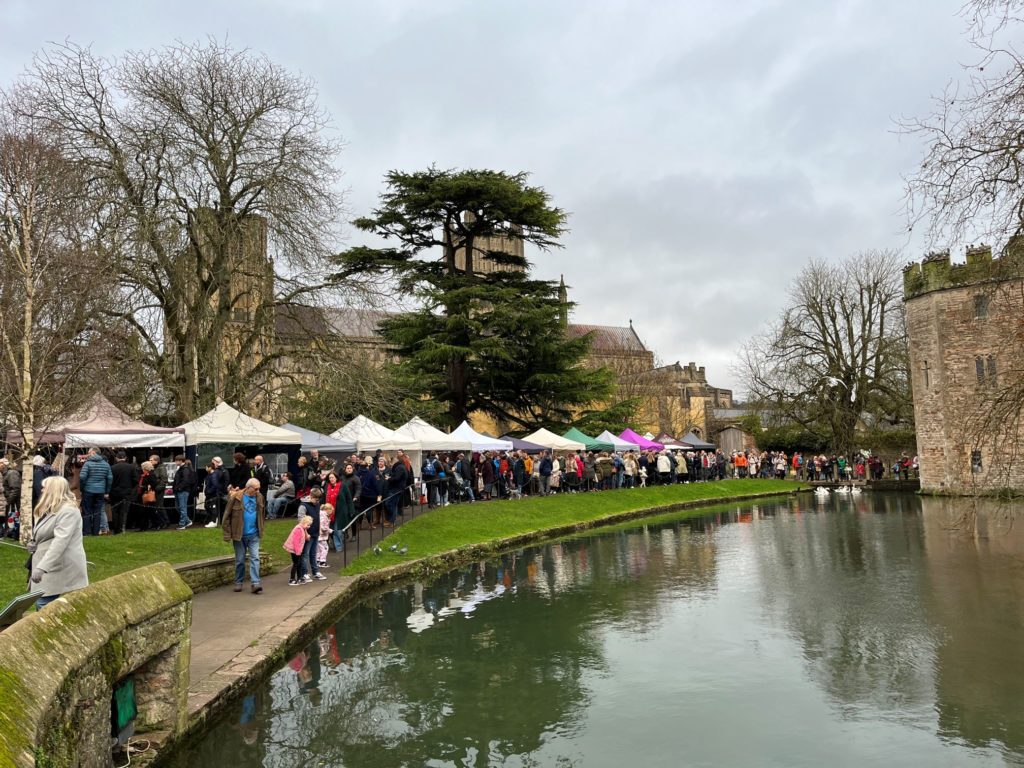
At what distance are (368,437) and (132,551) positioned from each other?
9223 mm

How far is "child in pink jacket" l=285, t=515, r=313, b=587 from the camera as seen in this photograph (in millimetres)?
12156

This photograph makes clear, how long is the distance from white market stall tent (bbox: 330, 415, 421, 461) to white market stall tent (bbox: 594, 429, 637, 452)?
434 inches

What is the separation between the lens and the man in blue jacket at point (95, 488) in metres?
14.3

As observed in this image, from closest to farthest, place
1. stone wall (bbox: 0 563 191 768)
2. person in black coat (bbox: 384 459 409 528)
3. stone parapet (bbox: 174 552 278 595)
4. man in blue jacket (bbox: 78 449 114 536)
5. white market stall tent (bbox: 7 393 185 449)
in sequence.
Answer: stone wall (bbox: 0 563 191 768) < stone parapet (bbox: 174 552 278 595) < man in blue jacket (bbox: 78 449 114 536) < white market stall tent (bbox: 7 393 185 449) < person in black coat (bbox: 384 459 409 528)

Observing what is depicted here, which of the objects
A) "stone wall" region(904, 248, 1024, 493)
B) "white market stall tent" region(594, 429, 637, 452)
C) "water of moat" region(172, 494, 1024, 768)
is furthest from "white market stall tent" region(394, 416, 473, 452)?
"stone wall" region(904, 248, 1024, 493)

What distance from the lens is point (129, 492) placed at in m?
15.5

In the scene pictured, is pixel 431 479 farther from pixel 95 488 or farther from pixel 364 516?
pixel 95 488

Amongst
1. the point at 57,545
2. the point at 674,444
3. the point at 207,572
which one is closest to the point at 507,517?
the point at 207,572

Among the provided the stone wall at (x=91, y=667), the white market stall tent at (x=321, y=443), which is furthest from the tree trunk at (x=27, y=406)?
the white market stall tent at (x=321, y=443)

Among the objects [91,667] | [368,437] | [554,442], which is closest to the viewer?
[91,667]

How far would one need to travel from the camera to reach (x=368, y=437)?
2202 centimetres

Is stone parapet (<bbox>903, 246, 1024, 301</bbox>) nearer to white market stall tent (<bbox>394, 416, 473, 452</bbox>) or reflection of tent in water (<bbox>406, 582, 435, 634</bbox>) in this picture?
white market stall tent (<bbox>394, 416, 473, 452</bbox>)

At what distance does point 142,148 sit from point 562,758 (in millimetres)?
18231

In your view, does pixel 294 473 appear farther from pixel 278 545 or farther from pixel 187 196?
pixel 187 196
